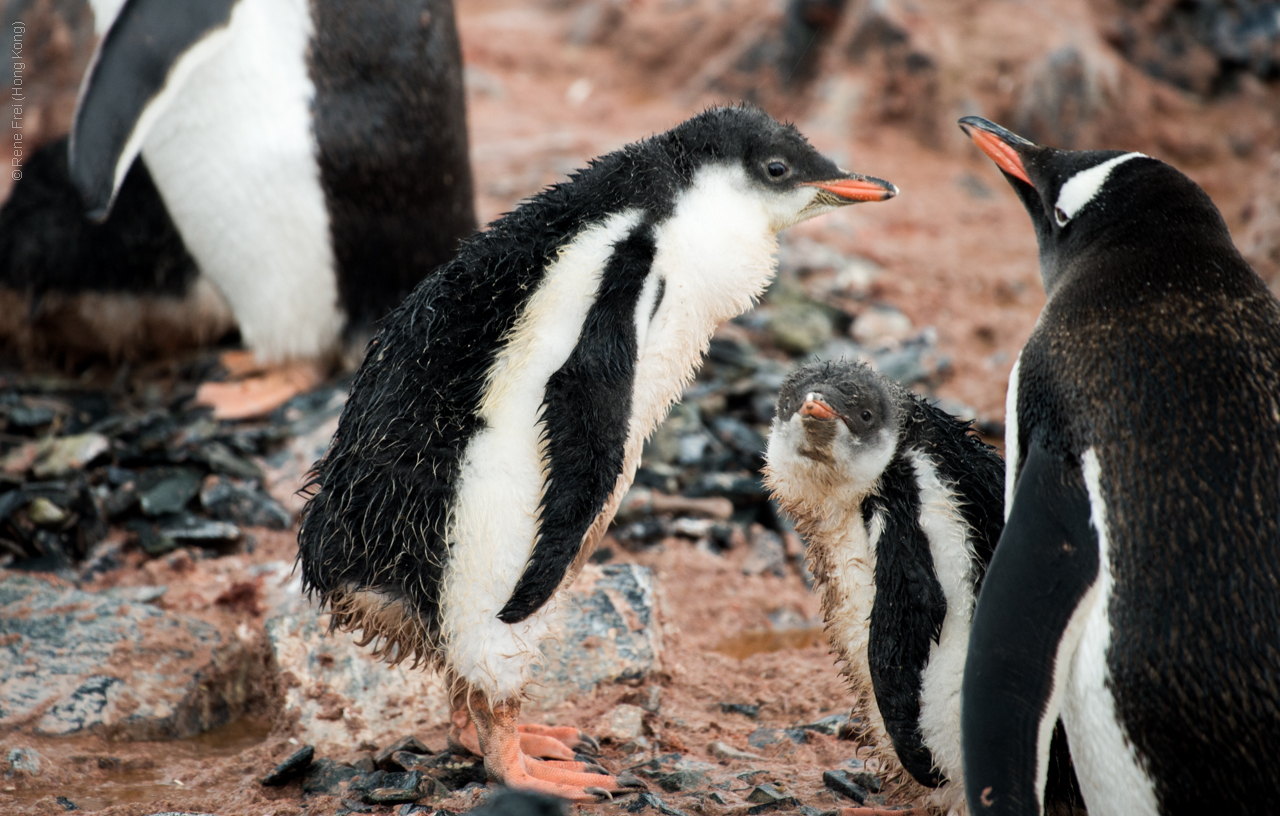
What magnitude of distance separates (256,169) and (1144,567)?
3215 mm

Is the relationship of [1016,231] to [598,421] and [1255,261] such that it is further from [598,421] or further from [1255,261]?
[598,421]

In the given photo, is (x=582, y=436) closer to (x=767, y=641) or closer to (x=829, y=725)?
(x=829, y=725)

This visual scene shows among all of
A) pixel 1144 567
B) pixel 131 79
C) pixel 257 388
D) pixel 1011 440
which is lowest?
pixel 257 388

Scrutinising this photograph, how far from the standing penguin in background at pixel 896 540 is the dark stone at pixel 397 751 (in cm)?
96

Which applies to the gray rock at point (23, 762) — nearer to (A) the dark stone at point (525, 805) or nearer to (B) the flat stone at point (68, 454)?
(B) the flat stone at point (68, 454)

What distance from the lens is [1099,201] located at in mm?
2285

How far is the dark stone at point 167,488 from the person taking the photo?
3682 millimetres

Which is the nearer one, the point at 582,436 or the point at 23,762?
the point at 582,436

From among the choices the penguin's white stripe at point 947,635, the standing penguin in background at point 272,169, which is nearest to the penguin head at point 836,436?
the penguin's white stripe at point 947,635

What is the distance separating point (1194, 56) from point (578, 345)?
294 inches

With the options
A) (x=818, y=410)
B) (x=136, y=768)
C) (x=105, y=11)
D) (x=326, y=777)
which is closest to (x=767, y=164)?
(x=818, y=410)

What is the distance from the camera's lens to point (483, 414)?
2363mm

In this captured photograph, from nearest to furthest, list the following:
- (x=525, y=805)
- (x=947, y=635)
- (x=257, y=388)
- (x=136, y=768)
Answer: (x=525, y=805) < (x=947, y=635) < (x=136, y=768) < (x=257, y=388)

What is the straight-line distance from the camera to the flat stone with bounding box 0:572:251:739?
9.21 ft
